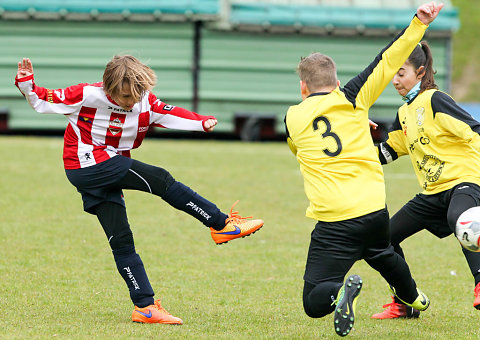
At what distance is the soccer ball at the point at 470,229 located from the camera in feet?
15.3

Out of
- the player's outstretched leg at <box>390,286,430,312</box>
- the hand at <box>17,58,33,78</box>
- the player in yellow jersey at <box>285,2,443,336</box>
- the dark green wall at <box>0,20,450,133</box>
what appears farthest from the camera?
the dark green wall at <box>0,20,450,133</box>

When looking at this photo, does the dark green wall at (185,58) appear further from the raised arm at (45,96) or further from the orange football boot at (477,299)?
the orange football boot at (477,299)

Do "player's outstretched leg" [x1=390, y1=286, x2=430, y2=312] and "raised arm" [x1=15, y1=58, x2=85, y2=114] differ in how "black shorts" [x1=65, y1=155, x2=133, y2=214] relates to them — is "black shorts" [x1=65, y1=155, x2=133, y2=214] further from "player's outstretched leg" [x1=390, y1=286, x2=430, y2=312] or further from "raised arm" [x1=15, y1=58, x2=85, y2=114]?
"player's outstretched leg" [x1=390, y1=286, x2=430, y2=312]

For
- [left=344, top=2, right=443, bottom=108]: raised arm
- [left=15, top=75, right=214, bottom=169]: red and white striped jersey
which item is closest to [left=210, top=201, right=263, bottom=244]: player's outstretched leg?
[left=15, top=75, right=214, bottom=169]: red and white striped jersey

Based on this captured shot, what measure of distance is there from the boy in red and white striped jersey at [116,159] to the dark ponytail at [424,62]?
1527mm

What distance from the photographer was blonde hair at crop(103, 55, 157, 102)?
486 cm

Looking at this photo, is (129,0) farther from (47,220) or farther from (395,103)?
(47,220)

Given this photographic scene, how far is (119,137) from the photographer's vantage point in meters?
5.12

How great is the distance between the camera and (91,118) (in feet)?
16.6

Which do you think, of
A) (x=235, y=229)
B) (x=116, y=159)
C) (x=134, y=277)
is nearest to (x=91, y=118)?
(x=116, y=159)

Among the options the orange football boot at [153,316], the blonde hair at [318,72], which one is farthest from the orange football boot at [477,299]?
the orange football boot at [153,316]

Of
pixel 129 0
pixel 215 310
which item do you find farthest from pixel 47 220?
pixel 129 0

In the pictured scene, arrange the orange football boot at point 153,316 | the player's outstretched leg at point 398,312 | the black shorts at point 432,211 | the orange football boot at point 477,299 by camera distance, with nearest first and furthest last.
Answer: the orange football boot at point 477,299 → the orange football boot at point 153,316 → the black shorts at point 432,211 → the player's outstretched leg at point 398,312

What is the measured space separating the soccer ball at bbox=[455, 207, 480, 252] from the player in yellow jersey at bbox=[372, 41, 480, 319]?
160 millimetres
